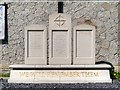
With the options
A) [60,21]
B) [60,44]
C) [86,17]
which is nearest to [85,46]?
[60,44]

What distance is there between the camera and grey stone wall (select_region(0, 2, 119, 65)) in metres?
11.0

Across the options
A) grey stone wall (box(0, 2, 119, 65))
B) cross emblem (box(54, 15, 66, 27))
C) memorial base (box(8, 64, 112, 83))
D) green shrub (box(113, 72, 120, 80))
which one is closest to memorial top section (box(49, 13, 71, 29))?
cross emblem (box(54, 15, 66, 27))

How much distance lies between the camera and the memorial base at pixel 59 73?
916 cm

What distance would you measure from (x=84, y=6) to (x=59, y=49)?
79.5 inches

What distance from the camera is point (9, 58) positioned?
36.5 ft

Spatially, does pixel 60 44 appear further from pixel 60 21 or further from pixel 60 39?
pixel 60 21

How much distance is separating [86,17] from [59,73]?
241cm

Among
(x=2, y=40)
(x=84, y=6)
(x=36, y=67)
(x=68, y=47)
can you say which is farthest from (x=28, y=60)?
(x=84, y=6)

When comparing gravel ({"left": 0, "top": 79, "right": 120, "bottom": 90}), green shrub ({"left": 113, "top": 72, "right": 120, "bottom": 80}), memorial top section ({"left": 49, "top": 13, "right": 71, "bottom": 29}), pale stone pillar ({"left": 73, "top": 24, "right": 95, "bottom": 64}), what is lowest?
gravel ({"left": 0, "top": 79, "right": 120, "bottom": 90})

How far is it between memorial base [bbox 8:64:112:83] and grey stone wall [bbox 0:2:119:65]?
179 cm

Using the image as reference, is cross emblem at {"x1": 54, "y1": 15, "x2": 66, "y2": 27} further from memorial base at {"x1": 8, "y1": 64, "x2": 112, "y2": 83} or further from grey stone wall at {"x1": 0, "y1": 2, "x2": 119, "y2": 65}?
grey stone wall at {"x1": 0, "y1": 2, "x2": 119, "y2": 65}

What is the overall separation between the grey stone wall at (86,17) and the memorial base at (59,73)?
1790 millimetres

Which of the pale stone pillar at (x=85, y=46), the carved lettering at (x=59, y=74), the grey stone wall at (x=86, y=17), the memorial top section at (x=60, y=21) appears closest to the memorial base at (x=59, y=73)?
the carved lettering at (x=59, y=74)

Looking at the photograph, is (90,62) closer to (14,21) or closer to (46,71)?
(46,71)
